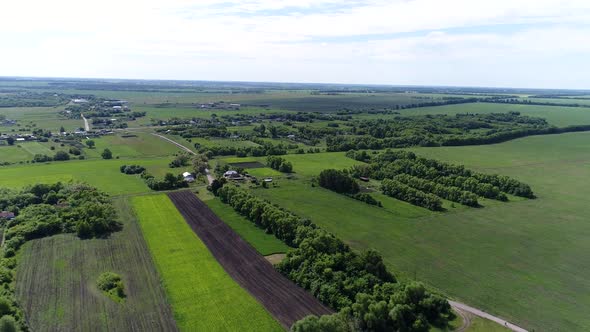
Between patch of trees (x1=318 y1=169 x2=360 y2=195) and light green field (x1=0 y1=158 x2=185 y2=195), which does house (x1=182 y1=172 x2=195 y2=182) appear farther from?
patch of trees (x1=318 y1=169 x2=360 y2=195)

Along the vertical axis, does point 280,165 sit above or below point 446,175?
below

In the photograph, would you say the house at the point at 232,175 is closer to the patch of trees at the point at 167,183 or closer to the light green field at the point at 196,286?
the patch of trees at the point at 167,183

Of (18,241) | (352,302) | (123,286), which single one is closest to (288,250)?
(352,302)

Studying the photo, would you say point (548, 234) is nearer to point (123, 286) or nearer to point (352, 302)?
point (352, 302)

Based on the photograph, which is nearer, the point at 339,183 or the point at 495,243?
the point at 495,243

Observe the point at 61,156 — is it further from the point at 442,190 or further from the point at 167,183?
the point at 442,190

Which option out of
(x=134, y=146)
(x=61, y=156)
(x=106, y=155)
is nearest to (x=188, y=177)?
(x=106, y=155)
